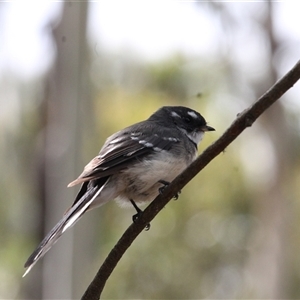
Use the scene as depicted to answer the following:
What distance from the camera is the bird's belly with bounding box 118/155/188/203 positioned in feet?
15.1

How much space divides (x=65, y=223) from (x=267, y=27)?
10.6m

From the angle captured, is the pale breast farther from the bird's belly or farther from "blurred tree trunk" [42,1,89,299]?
"blurred tree trunk" [42,1,89,299]

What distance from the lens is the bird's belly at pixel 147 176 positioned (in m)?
4.61

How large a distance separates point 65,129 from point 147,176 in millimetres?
4264

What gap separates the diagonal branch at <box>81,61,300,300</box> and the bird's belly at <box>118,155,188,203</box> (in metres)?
1.12

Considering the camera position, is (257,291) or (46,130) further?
(257,291)

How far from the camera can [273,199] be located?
13.6 metres

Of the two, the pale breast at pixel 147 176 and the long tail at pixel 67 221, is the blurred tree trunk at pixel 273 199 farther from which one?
the long tail at pixel 67 221

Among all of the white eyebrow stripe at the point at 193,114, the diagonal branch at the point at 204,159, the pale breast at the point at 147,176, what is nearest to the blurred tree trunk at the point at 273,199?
the white eyebrow stripe at the point at 193,114

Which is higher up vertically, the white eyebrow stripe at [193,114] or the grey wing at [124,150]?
the white eyebrow stripe at [193,114]

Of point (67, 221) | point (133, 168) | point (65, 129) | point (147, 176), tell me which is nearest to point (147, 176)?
point (147, 176)

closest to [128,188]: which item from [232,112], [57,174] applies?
[57,174]

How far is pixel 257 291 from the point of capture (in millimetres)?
14102

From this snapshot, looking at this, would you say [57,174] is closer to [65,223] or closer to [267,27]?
[65,223]
